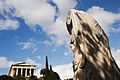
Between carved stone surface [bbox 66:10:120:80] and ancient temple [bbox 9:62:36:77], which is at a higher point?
ancient temple [bbox 9:62:36:77]

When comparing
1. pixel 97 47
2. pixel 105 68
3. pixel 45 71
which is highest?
pixel 45 71

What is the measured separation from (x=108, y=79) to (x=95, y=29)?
8.35ft

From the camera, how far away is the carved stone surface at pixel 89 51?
18.2 feet

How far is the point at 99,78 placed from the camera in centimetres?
546

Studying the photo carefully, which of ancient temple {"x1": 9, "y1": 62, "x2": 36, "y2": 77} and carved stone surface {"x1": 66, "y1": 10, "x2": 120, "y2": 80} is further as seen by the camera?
ancient temple {"x1": 9, "y1": 62, "x2": 36, "y2": 77}

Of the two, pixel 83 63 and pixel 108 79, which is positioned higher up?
pixel 83 63

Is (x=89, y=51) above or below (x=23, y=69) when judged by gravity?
below

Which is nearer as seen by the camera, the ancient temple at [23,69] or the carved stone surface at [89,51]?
the carved stone surface at [89,51]

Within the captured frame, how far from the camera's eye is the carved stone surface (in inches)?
218

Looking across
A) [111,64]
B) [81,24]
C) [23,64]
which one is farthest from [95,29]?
[23,64]

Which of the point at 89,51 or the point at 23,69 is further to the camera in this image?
the point at 23,69

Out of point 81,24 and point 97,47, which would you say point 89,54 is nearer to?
point 97,47

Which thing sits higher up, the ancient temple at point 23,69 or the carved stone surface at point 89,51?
the ancient temple at point 23,69

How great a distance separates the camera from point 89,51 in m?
5.87
